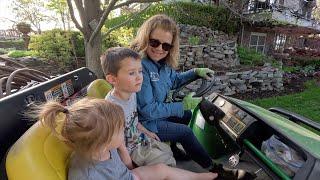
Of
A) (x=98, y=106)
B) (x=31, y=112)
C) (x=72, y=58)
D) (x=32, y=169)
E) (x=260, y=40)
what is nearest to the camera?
(x=32, y=169)

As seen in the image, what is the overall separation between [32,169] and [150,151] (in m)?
0.94

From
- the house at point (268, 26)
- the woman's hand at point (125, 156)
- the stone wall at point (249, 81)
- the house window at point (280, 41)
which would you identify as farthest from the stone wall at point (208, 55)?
the house window at point (280, 41)

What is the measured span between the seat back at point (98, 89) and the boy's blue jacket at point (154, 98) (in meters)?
0.26

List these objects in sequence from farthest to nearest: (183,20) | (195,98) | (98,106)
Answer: (183,20), (195,98), (98,106)

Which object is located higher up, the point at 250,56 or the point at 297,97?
the point at 250,56

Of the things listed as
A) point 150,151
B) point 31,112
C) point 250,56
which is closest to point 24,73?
point 31,112

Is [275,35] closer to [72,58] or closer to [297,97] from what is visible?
[297,97]

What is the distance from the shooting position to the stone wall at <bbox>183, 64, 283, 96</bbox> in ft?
25.5

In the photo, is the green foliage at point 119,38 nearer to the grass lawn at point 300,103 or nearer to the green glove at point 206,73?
the grass lawn at point 300,103

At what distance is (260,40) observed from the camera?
1664 cm

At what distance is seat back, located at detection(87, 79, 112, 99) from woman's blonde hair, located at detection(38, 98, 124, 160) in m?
0.67

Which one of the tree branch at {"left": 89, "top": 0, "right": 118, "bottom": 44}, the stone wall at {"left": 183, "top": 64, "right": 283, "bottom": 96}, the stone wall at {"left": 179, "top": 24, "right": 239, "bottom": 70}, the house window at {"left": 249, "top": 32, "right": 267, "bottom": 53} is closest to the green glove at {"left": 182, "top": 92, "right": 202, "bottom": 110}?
the tree branch at {"left": 89, "top": 0, "right": 118, "bottom": 44}

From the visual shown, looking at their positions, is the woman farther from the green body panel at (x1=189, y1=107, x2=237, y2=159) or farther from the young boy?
the green body panel at (x1=189, y1=107, x2=237, y2=159)

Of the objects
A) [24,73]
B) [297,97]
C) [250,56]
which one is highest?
[24,73]
